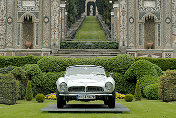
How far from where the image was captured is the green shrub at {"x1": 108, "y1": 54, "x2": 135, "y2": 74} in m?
13.2

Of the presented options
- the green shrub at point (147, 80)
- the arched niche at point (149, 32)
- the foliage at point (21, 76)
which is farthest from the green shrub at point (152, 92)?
the arched niche at point (149, 32)

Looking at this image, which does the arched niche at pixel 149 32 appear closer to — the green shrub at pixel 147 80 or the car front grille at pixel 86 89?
the green shrub at pixel 147 80

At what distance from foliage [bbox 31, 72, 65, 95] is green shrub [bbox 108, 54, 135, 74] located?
8.62 feet

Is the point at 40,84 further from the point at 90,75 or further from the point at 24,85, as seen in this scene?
the point at 90,75

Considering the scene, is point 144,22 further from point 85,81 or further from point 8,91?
point 85,81

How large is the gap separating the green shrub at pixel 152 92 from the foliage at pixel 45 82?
163 inches

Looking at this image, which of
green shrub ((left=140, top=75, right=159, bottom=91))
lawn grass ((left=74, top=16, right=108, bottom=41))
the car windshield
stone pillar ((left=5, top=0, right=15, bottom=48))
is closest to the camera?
the car windshield

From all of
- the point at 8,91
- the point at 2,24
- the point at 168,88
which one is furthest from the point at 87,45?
the point at 8,91

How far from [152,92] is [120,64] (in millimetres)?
2556

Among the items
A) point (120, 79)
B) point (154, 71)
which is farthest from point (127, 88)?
point (154, 71)

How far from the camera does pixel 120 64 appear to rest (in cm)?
1325

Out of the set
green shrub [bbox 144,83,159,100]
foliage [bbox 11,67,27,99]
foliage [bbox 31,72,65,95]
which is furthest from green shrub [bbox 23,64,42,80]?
green shrub [bbox 144,83,159,100]

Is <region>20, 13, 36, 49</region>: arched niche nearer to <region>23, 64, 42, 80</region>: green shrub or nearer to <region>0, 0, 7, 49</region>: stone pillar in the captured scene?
<region>0, 0, 7, 49</region>: stone pillar

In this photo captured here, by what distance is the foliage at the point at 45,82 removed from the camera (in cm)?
1270
